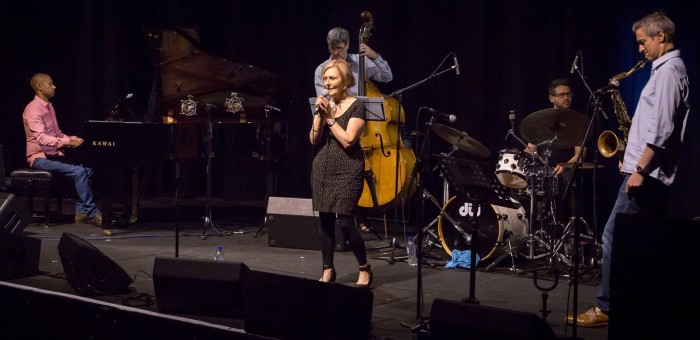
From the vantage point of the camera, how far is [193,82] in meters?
7.75

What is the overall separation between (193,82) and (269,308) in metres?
4.58

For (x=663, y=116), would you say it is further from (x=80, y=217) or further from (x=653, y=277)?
(x=80, y=217)

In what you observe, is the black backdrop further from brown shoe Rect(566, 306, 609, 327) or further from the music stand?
brown shoe Rect(566, 306, 609, 327)

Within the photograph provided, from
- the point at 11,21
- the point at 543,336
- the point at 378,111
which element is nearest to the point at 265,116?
the point at 378,111

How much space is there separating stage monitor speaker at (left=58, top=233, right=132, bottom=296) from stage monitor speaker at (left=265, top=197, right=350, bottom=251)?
7.02 ft

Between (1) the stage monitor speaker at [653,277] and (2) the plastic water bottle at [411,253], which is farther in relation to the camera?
(2) the plastic water bottle at [411,253]

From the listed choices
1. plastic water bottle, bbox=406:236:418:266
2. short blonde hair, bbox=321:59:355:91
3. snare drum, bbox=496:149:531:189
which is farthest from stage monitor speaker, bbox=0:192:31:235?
snare drum, bbox=496:149:531:189

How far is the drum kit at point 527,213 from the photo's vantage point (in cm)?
603

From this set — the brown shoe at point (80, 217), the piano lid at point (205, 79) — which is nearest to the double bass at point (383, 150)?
the piano lid at point (205, 79)

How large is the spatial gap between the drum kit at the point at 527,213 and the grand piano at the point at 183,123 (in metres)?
2.25

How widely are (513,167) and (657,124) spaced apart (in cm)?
230

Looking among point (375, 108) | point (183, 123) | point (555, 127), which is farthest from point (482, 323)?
point (183, 123)

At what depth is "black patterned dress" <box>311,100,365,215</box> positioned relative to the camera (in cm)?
493

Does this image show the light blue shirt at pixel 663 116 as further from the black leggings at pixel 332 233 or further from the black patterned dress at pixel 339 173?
the black leggings at pixel 332 233
